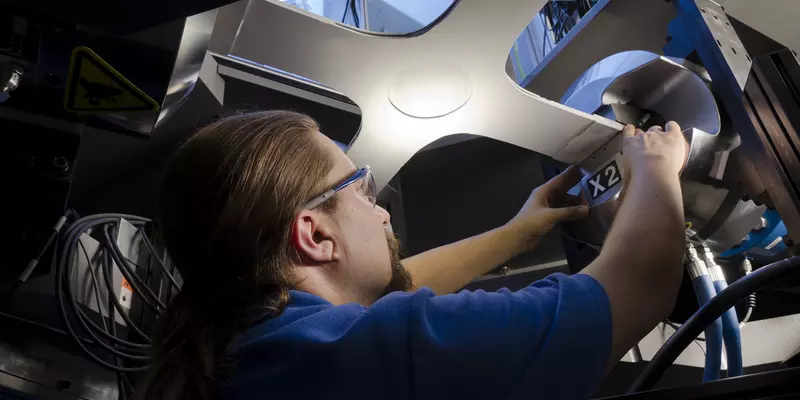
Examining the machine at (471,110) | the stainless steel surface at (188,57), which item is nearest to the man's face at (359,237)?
the machine at (471,110)

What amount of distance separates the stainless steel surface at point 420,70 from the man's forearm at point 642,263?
0.25 m

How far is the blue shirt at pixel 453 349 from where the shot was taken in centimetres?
54

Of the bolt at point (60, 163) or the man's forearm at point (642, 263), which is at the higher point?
the man's forearm at point (642, 263)

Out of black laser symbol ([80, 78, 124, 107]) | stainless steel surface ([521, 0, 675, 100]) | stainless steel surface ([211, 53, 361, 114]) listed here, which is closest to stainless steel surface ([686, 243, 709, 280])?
stainless steel surface ([521, 0, 675, 100])

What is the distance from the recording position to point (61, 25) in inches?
23.5

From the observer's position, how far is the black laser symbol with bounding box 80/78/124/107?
623mm

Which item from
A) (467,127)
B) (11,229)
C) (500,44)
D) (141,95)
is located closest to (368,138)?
(467,127)

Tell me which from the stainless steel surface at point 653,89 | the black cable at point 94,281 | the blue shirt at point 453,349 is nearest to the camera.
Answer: the blue shirt at point 453,349

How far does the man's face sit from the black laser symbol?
0.94 feet

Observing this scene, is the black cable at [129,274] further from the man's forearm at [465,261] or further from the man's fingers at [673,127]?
the man's fingers at [673,127]

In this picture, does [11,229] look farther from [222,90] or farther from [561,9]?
[561,9]

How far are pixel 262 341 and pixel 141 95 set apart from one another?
0.29 metres

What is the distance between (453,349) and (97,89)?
45 cm

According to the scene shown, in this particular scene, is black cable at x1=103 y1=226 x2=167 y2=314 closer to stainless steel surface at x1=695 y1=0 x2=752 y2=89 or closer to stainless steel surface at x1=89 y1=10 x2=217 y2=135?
stainless steel surface at x1=89 y1=10 x2=217 y2=135
